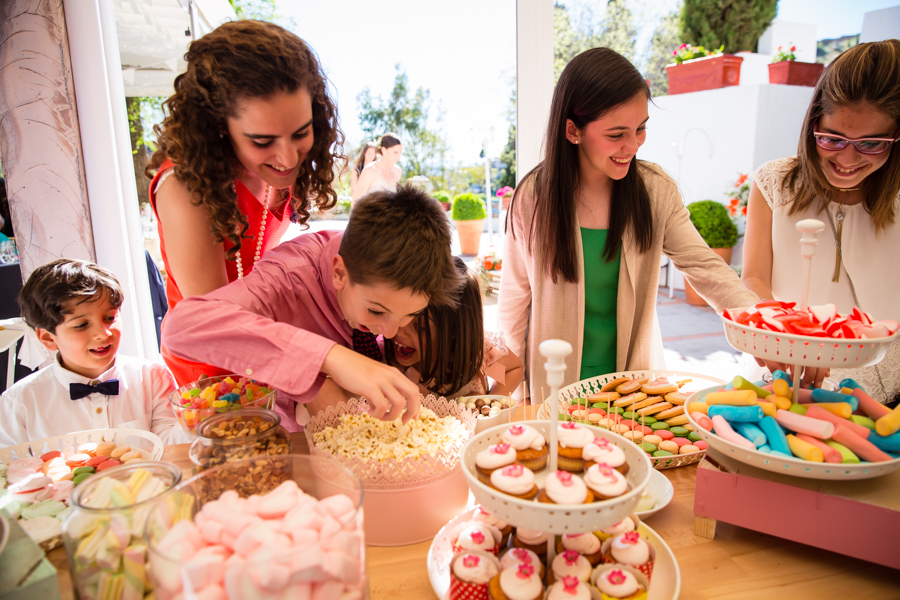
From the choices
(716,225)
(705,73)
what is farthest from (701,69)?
(716,225)

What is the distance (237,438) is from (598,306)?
1.35 metres

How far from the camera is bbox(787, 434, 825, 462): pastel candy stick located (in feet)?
2.80

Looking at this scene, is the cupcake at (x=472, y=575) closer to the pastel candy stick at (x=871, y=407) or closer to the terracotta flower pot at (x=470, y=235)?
the pastel candy stick at (x=871, y=407)

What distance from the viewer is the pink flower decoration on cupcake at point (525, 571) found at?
28.5 inches

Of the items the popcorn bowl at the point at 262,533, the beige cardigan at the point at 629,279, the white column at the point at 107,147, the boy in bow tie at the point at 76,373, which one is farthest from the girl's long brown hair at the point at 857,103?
the white column at the point at 107,147

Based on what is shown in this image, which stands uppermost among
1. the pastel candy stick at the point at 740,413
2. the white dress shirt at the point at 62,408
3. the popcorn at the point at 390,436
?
the pastel candy stick at the point at 740,413

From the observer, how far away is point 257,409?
953 millimetres

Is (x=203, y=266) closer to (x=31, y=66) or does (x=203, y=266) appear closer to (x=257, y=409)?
(x=257, y=409)

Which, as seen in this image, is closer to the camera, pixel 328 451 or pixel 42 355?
pixel 328 451

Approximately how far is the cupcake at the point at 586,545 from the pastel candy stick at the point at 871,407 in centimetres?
55

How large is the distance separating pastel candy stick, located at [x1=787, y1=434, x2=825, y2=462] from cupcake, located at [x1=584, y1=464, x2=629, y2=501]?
355mm

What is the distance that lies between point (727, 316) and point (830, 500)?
337 millimetres

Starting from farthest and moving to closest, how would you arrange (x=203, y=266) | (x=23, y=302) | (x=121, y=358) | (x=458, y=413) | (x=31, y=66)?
(x=31, y=66) → (x=121, y=358) → (x=23, y=302) → (x=203, y=266) → (x=458, y=413)

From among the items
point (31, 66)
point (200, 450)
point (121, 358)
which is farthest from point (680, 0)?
point (200, 450)
